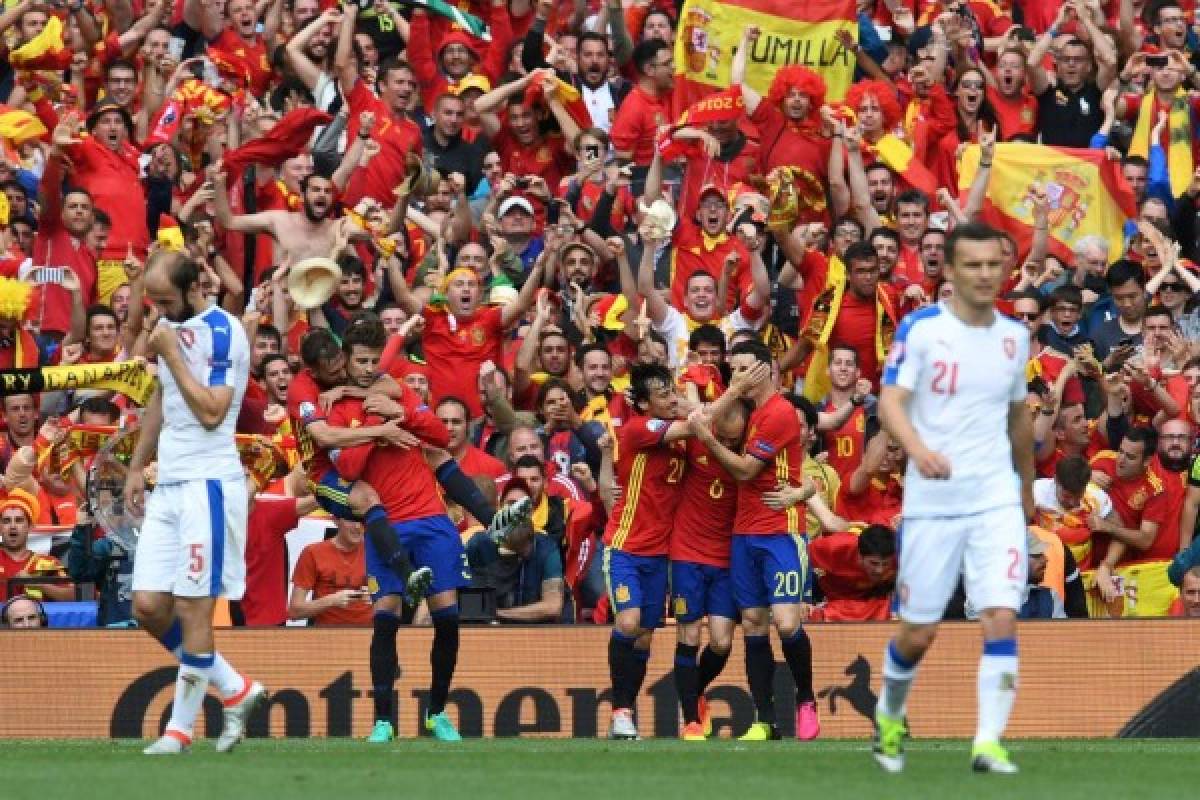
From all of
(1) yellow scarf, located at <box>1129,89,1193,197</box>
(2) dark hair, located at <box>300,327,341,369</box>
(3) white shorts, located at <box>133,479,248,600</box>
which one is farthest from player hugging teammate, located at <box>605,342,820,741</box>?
(1) yellow scarf, located at <box>1129,89,1193,197</box>

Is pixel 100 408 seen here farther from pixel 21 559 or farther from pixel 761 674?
pixel 761 674

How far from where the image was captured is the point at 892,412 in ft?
35.4

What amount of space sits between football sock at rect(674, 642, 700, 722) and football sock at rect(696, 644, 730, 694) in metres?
0.04

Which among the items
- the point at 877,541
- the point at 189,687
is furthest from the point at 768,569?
the point at 189,687

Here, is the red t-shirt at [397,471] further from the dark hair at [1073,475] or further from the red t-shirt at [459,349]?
the dark hair at [1073,475]

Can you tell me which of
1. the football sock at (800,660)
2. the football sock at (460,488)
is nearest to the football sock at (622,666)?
the football sock at (800,660)

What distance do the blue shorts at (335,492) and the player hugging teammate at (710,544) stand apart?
5.85ft

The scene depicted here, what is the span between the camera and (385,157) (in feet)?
73.6

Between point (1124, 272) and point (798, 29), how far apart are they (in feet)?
14.1

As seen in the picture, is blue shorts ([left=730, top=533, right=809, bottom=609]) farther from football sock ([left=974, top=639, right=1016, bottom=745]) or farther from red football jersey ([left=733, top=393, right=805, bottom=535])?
football sock ([left=974, top=639, right=1016, bottom=745])

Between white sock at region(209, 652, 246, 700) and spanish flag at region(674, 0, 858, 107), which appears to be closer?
white sock at region(209, 652, 246, 700)

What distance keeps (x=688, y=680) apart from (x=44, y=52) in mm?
9166

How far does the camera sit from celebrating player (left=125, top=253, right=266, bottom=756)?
12.2m

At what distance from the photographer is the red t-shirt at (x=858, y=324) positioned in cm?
2003
